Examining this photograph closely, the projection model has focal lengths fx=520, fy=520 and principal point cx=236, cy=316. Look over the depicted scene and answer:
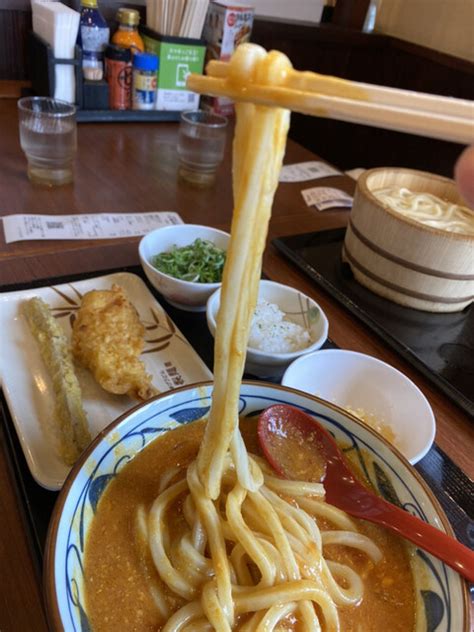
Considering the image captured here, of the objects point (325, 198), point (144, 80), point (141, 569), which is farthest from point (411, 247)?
point (144, 80)

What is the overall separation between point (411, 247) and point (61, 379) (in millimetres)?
1013

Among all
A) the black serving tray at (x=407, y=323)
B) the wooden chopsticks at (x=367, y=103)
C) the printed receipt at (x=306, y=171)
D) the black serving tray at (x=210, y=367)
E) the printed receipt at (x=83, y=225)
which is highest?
the wooden chopsticks at (x=367, y=103)

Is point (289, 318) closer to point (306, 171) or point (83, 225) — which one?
point (83, 225)

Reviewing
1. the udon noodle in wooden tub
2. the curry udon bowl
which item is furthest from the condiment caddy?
the curry udon bowl

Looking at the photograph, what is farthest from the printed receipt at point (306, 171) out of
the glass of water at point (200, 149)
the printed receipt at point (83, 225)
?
the printed receipt at point (83, 225)

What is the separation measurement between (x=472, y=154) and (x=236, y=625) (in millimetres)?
756

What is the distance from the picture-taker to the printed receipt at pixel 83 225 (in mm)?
1606

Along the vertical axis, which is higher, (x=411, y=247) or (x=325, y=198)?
(x=411, y=247)

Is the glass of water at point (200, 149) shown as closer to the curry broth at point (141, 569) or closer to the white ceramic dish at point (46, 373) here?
the white ceramic dish at point (46, 373)

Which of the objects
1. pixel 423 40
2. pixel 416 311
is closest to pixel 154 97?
pixel 416 311

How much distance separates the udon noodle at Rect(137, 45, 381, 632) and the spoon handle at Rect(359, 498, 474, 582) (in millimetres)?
53

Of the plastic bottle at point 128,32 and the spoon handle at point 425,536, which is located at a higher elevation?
the plastic bottle at point 128,32

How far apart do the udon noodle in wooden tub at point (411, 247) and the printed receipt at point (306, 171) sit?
647mm

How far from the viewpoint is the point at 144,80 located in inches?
99.6
